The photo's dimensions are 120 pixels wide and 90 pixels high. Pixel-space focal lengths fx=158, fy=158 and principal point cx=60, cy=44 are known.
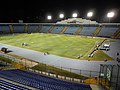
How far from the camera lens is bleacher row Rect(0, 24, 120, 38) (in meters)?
63.1

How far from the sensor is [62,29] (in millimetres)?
78438

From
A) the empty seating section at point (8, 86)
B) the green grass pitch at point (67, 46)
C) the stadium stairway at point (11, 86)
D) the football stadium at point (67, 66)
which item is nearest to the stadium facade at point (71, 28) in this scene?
the football stadium at point (67, 66)

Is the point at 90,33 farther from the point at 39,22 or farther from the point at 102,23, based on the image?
the point at 39,22

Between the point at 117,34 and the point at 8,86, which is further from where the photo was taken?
the point at 117,34

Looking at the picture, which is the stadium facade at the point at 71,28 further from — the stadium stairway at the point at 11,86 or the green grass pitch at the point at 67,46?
the stadium stairway at the point at 11,86

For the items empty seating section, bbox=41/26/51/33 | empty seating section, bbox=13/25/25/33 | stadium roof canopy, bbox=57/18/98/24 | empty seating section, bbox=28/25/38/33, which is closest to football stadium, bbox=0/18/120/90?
stadium roof canopy, bbox=57/18/98/24

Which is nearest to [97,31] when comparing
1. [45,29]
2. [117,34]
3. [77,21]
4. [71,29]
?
[117,34]

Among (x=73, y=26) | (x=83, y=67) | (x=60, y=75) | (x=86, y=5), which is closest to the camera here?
(x=60, y=75)

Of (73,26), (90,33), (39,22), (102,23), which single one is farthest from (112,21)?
(39,22)

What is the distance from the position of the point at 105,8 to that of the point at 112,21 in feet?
21.0

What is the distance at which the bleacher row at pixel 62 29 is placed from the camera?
6312 cm

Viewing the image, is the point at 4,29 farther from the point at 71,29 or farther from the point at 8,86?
the point at 8,86

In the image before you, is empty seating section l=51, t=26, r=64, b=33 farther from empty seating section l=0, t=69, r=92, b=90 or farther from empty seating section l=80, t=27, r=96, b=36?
empty seating section l=0, t=69, r=92, b=90

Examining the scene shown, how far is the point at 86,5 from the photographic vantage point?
72875mm
